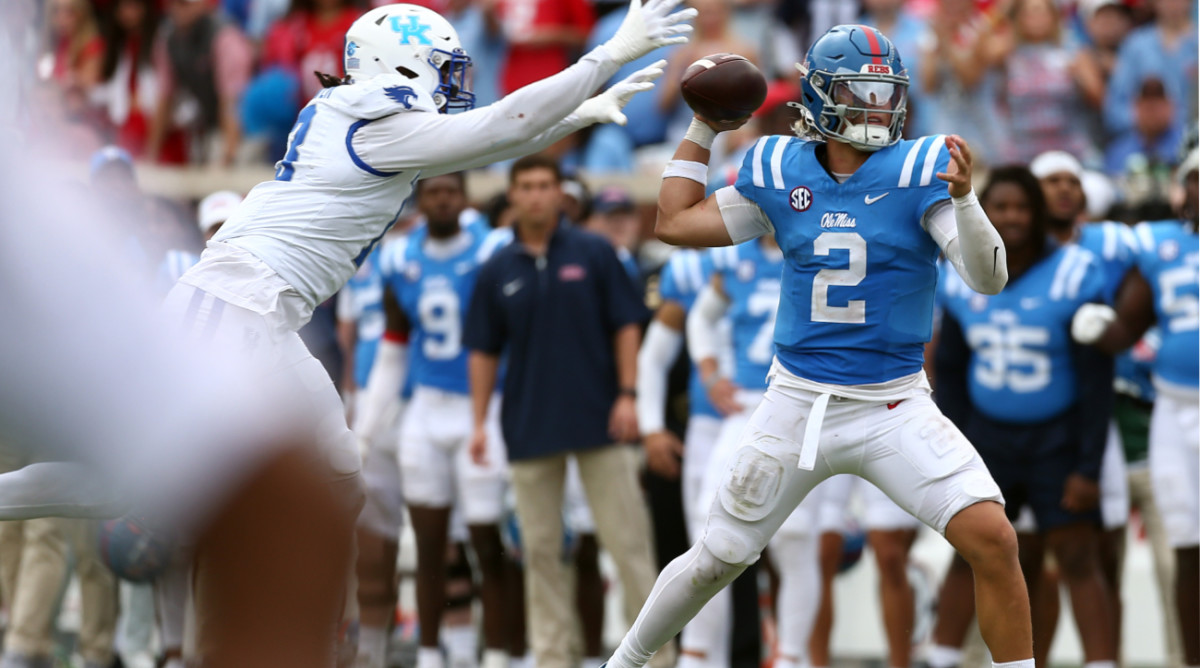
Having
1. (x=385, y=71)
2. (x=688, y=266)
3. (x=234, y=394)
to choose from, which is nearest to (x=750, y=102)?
(x=385, y=71)

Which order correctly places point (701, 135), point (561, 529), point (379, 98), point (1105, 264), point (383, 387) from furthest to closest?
1. point (383, 387)
2. point (561, 529)
3. point (1105, 264)
4. point (379, 98)
5. point (701, 135)

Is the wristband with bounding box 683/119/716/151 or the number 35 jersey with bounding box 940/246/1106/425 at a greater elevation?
the wristband with bounding box 683/119/716/151

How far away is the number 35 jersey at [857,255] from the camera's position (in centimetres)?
453

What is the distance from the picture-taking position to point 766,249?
23.4ft

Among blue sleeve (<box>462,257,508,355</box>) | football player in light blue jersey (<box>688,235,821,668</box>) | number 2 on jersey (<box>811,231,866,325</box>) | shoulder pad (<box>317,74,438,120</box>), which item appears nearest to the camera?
number 2 on jersey (<box>811,231,866,325</box>)

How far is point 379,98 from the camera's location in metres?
4.94

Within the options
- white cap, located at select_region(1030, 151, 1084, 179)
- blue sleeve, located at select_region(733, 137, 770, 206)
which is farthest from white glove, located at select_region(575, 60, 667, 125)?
white cap, located at select_region(1030, 151, 1084, 179)

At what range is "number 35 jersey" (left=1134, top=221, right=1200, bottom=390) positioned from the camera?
641 centimetres

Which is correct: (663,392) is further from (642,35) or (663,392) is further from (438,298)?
(642,35)

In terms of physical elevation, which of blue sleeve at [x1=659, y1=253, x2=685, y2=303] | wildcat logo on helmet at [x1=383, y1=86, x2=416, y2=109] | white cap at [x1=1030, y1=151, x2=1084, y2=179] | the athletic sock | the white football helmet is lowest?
the athletic sock

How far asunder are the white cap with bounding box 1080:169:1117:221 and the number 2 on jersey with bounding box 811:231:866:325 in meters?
3.85

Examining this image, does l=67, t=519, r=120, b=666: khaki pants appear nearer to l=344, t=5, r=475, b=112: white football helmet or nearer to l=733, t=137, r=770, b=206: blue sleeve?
l=344, t=5, r=475, b=112: white football helmet

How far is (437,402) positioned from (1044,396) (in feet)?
9.41

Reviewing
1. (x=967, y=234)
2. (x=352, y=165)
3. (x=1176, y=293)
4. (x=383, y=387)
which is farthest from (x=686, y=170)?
(x=383, y=387)
